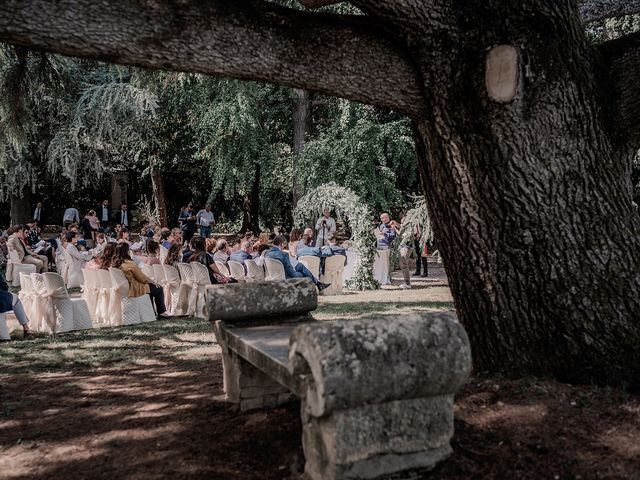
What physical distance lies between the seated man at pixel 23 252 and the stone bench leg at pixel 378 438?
1290 centimetres

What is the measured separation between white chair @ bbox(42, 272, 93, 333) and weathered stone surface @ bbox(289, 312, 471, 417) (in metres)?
7.40

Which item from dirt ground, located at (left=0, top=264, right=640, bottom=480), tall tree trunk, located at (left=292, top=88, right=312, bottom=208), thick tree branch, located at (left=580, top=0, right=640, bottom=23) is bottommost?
dirt ground, located at (left=0, top=264, right=640, bottom=480)

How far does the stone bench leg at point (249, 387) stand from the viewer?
14.9 feet

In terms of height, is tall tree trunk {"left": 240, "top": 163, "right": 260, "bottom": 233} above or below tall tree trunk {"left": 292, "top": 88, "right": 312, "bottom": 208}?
below

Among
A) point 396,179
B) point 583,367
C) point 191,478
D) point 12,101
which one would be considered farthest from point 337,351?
point 396,179

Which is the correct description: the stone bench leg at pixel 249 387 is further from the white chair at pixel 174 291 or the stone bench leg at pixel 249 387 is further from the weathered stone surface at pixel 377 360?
the white chair at pixel 174 291

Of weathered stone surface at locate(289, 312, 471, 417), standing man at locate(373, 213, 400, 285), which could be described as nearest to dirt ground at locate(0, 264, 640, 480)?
weathered stone surface at locate(289, 312, 471, 417)

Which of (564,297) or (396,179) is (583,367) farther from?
(396,179)

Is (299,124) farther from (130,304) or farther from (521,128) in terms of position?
(521,128)

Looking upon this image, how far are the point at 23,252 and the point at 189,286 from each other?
20.0 ft

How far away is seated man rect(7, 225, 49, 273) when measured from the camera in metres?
14.2

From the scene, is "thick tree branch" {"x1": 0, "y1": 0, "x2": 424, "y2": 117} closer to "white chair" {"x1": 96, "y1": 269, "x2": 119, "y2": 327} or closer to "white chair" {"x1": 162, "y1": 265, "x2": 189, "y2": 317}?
"white chair" {"x1": 96, "y1": 269, "x2": 119, "y2": 327}

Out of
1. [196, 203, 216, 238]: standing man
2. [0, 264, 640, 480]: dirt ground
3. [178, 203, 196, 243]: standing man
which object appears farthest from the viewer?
[178, 203, 196, 243]: standing man

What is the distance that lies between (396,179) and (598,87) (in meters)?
19.6
